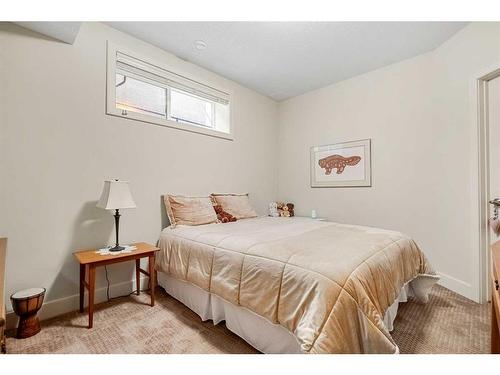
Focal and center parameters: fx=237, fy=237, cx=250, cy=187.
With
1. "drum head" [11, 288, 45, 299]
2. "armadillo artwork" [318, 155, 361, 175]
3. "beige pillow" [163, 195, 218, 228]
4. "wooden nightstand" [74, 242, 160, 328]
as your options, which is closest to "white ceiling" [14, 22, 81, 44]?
"beige pillow" [163, 195, 218, 228]

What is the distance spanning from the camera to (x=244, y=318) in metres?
1.60

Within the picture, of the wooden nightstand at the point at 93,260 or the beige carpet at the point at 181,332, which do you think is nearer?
the beige carpet at the point at 181,332

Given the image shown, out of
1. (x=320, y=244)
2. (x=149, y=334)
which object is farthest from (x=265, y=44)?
(x=149, y=334)

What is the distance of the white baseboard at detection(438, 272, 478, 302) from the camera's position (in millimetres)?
2248

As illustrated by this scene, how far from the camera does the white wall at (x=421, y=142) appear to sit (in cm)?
229

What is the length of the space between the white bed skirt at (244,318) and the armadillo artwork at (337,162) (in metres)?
1.71

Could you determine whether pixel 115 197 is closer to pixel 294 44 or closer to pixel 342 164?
pixel 294 44

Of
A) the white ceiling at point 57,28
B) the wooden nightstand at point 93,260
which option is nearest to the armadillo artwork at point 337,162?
the wooden nightstand at point 93,260

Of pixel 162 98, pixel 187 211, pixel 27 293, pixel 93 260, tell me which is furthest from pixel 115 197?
pixel 162 98

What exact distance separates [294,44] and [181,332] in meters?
2.93

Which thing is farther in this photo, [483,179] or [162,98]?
[162,98]

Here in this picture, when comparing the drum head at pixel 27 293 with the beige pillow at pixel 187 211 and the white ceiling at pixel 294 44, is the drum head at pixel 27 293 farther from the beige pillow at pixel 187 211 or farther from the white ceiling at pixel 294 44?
the white ceiling at pixel 294 44

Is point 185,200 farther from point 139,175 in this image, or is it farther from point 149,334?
point 149,334

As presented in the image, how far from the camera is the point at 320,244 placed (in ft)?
5.58
